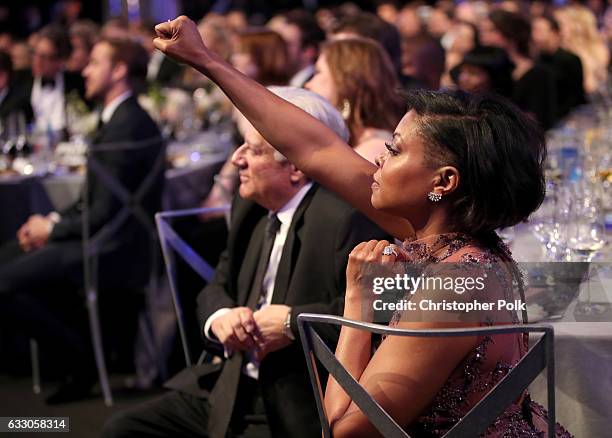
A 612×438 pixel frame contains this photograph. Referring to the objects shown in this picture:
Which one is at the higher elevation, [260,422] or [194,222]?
[260,422]

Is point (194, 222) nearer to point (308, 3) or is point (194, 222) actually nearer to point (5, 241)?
point (5, 241)

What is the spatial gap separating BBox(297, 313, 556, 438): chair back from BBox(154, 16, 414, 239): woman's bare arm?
398 millimetres

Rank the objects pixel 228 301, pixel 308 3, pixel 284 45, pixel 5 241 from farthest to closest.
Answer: pixel 308 3, pixel 284 45, pixel 5 241, pixel 228 301

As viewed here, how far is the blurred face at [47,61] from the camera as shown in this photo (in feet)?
26.7

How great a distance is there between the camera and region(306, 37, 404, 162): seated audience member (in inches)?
151

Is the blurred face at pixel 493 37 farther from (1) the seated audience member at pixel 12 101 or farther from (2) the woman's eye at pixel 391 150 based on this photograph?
(2) the woman's eye at pixel 391 150

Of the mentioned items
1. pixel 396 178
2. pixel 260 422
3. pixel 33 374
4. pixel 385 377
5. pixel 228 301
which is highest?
pixel 396 178

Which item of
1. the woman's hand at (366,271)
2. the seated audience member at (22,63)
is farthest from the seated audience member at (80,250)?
the seated audience member at (22,63)

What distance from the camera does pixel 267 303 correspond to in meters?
2.71

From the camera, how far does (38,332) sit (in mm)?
4629

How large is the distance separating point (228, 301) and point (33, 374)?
7.69 ft

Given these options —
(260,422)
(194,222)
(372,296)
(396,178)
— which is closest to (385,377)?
(372,296)

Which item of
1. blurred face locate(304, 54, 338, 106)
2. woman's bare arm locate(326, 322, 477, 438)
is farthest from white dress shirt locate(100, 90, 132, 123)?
woman's bare arm locate(326, 322, 477, 438)

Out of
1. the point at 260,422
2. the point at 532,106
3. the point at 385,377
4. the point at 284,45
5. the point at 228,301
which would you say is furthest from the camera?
the point at 532,106
